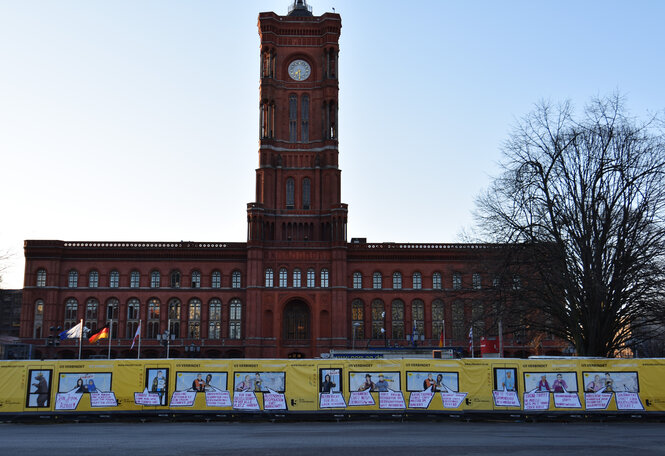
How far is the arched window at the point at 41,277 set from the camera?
263ft

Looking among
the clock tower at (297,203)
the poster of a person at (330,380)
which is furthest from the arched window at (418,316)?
the poster of a person at (330,380)

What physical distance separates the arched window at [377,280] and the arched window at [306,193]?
11.1 m

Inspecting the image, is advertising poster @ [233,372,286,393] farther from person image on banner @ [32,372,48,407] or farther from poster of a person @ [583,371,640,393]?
poster of a person @ [583,371,640,393]

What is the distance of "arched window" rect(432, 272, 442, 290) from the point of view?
8225cm

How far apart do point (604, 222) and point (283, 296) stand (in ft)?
162

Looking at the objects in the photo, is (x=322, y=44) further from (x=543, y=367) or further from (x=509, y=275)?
(x=543, y=367)

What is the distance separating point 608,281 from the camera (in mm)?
34812

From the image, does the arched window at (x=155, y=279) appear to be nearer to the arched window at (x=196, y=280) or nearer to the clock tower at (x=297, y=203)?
the arched window at (x=196, y=280)

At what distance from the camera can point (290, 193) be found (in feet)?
275

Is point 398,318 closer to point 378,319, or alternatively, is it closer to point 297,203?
point 378,319

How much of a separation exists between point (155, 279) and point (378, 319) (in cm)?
2580

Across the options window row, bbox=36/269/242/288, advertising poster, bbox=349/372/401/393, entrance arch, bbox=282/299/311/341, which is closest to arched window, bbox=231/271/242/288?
window row, bbox=36/269/242/288

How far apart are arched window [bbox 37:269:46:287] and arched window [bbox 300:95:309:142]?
33.4 metres

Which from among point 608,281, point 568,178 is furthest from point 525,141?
point 608,281
